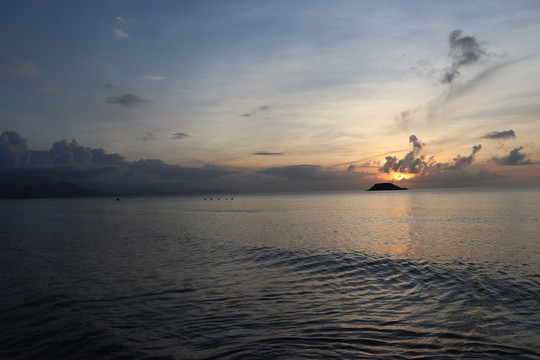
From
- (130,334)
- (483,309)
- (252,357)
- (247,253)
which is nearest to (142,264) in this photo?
(247,253)

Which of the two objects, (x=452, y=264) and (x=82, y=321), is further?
(x=452, y=264)

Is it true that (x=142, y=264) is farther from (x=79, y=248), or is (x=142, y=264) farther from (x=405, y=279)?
(x=405, y=279)

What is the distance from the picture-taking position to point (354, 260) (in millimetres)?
29750

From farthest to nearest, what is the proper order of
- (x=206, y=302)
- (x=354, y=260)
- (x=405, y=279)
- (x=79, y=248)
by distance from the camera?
(x=79, y=248) → (x=354, y=260) → (x=405, y=279) → (x=206, y=302)

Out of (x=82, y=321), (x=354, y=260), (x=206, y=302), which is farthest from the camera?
(x=354, y=260)

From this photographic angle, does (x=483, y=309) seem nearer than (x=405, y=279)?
Yes

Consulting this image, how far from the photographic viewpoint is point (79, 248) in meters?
38.6

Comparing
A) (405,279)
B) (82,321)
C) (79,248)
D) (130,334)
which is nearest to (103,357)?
(130,334)

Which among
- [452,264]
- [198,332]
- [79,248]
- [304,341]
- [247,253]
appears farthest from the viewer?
[79,248]

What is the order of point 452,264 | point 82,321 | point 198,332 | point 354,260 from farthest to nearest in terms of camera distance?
1. point 354,260
2. point 452,264
3. point 82,321
4. point 198,332

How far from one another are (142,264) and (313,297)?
17.4 meters

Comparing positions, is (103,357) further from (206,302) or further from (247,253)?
(247,253)

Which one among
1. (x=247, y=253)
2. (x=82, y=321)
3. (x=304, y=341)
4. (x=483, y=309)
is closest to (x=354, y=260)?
(x=247, y=253)

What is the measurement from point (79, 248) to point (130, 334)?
3008 cm
